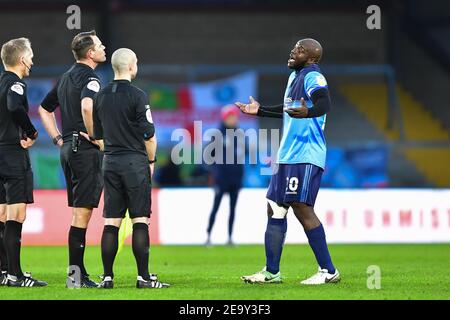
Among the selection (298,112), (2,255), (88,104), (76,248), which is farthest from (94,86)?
(2,255)

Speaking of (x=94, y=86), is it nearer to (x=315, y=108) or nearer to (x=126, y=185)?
(x=126, y=185)

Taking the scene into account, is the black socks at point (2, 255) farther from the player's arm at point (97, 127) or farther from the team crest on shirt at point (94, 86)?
the team crest on shirt at point (94, 86)

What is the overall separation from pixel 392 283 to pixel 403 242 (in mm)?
7520

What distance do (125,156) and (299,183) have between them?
1603 millimetres

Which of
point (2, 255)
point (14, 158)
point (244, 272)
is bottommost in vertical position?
point (244, 272)

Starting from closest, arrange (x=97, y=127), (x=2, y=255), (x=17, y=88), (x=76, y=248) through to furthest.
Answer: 1. (x=97, y=127)
2. (x=17, y=88)
3. (x=76, y=248)
4. (x=2, y=255)

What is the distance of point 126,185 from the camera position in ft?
31.7

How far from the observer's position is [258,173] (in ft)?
78.2

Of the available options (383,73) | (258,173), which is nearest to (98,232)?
(258,173)

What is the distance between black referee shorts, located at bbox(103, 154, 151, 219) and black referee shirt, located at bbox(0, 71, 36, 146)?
2.93 feet

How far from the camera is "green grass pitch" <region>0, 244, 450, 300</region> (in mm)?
9305

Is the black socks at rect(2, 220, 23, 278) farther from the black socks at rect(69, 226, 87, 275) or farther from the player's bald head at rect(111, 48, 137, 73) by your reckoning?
the player's bald head at rect(111, 48, 137, 73)

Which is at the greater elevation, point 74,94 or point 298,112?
point 74,94

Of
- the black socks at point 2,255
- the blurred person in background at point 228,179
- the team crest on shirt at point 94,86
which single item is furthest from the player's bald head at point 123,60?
the blurred person in background at point 228,179
